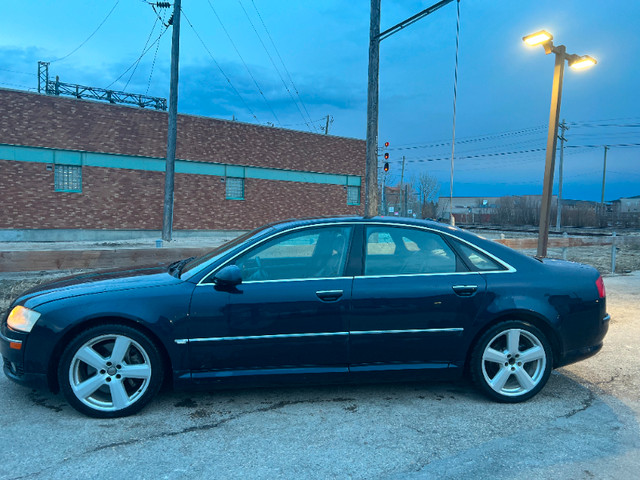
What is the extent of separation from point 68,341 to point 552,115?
9.04m

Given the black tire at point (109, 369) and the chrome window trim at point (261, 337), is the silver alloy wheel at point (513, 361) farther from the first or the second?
the black tire at point (109, 369)

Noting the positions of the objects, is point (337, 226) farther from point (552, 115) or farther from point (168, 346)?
point (552, 115)

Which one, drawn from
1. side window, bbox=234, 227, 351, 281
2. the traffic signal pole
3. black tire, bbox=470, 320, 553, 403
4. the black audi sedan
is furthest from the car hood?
the traffic signal pole

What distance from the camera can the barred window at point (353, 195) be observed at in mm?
28312

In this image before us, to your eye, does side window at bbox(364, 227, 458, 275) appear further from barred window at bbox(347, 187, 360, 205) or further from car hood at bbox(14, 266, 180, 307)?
barred window at bbox(347, 187, 360, 205)

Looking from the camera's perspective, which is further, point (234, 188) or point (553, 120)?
point (234, 188)

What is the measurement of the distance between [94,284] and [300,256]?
162 centimetres

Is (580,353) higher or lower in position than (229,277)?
lower

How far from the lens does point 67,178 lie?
19.9 meters

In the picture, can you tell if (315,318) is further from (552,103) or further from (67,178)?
(67,178)

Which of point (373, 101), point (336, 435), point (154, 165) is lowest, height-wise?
point (336, 435)

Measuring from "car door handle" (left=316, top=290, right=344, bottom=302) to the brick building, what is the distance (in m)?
19.8

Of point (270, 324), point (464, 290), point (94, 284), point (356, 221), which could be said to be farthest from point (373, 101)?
point (94, 284)

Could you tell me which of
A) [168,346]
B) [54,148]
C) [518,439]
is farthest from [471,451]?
[54,148]
